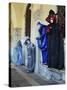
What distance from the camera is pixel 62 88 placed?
1667 mm

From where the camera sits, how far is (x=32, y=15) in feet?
5.23

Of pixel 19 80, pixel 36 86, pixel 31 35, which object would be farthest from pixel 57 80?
pixel 31 35

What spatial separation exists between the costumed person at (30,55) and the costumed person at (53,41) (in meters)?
0.13

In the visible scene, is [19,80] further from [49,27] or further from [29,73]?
[49,27]

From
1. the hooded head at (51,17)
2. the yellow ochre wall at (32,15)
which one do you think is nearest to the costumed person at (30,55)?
the yellow ochre wall at (32,15)

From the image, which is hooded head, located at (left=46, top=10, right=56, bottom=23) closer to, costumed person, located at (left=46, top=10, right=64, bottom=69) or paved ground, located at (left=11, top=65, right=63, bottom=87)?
costumed person, located at (left=46, top=10, right=64, bottom=69)

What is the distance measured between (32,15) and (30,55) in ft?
1.05

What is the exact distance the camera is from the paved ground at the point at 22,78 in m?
1.56

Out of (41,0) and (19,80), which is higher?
(41,0)

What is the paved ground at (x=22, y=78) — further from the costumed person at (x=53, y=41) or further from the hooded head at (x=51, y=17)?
the hooded head at (x=51, y=17)

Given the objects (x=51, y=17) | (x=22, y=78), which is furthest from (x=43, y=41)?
(x=22, y=78)

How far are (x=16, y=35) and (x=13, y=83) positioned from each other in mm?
375

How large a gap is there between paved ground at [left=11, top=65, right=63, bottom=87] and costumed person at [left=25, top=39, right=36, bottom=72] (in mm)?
48

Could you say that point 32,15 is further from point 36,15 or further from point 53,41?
point 53,41
